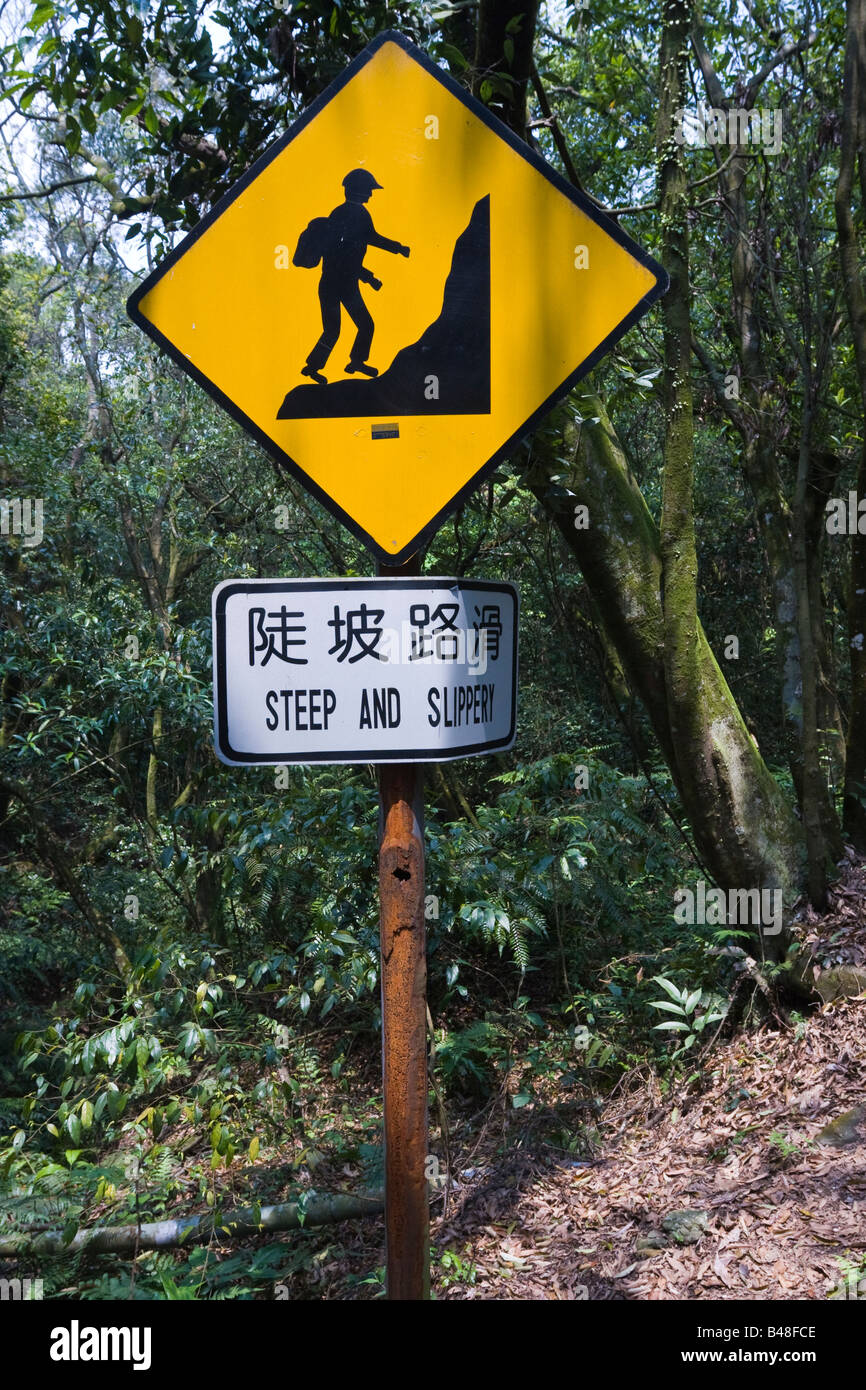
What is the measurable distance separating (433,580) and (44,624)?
5.63 m

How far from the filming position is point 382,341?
1.75m

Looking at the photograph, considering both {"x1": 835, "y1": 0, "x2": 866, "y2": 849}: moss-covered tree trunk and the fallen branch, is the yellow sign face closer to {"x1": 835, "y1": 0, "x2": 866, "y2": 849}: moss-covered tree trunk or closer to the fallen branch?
the fallen branch

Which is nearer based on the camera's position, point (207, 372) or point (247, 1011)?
point (207, 372)

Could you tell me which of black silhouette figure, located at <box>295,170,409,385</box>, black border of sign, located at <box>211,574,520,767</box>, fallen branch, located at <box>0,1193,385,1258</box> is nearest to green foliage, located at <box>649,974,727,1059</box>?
fallen branch, located at <box>0,1193,385,1258</box>

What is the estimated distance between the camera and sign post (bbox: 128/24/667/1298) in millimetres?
1741

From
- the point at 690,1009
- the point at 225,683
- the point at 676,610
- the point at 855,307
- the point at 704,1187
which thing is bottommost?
the point at 704,1187

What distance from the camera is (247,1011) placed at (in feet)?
15.8

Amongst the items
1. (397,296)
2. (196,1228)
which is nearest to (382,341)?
(397,296)

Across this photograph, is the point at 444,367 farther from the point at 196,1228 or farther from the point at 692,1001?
the point at 692,1001

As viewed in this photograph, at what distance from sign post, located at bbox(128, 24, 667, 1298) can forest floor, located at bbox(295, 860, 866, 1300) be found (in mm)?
2113

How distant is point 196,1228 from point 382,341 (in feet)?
10.6

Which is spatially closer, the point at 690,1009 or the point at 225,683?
the point at 225,683

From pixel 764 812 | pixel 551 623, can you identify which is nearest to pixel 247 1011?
pixel 764 812

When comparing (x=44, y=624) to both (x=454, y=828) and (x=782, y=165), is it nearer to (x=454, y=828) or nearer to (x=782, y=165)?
(x=454, y=828)
